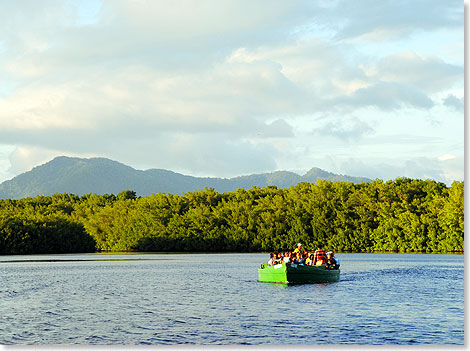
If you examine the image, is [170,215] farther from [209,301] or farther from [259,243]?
[209,301]

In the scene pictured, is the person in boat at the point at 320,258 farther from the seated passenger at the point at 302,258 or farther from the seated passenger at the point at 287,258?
the seated passenger at the point at 287,258

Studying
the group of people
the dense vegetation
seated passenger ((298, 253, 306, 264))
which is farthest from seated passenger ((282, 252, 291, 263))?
the dense vegetation

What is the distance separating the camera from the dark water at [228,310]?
30234 mm

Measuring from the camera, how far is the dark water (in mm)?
30234

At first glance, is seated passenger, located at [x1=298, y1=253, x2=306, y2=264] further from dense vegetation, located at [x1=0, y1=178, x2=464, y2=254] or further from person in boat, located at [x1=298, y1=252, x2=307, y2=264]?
dense vegetation, located at [x1=0, y1=178, x2=464, y2=254]

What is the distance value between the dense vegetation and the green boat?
65.3 metres

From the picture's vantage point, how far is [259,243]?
13388cm

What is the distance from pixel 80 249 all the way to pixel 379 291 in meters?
86.5

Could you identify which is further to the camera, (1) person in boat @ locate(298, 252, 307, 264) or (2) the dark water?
(1) person in boat @ locate(298, 252, 307, 264)

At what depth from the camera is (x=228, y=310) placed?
1511 inches

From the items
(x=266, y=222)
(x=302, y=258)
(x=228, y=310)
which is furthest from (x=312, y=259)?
(x=266, y=222)

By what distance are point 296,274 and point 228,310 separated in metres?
14.7

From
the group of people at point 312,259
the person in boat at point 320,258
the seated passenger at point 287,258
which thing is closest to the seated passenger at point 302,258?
the group of people at point 312,259

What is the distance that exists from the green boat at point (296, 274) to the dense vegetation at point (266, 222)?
65315 mm
